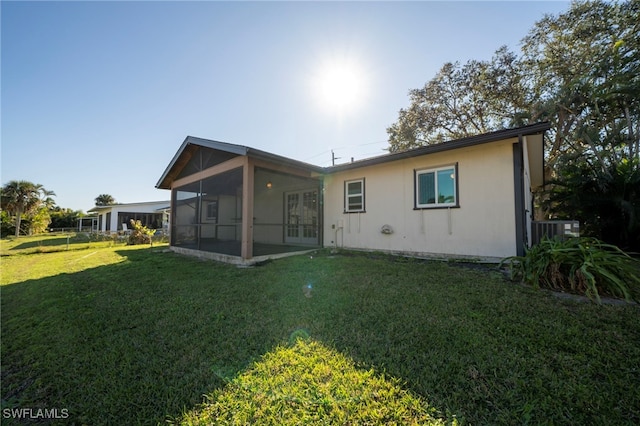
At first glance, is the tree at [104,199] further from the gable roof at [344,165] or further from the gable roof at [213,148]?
the gable roof at [344,165]

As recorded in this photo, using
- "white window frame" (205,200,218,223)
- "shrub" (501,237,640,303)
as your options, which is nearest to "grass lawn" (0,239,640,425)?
"shrub" (501,237,640,303)

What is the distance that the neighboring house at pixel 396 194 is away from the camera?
17.7 ft

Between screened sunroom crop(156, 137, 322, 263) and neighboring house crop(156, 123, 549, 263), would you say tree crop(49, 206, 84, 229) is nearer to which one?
screened sunroom crop(156, 137, 322, 263)

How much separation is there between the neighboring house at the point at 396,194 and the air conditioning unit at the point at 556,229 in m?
0.23

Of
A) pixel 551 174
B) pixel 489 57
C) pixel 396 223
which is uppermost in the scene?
pixel 489 57

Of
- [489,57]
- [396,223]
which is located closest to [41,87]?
[396,223]

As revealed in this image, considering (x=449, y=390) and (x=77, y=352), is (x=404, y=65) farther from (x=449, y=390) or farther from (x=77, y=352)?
(x=77, y=352)

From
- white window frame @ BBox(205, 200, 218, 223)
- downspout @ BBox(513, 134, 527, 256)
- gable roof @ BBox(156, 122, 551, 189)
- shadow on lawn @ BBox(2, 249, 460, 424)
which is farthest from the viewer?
white window frame @ BBox(205, 200, 218, 223)

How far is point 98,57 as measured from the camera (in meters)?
6.98

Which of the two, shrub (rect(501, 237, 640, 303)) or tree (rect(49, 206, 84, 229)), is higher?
tree (rect(49, 206, 84, 229))

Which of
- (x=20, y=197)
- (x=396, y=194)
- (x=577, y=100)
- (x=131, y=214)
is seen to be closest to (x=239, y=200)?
(x=396, y=194)

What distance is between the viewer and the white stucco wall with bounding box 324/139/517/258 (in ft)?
17.8

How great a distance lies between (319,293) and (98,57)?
8958 millimetres

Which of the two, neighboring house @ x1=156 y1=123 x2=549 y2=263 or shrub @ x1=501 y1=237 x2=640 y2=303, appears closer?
shrub @ x1=501 y1=237 x2=640 y2=303
